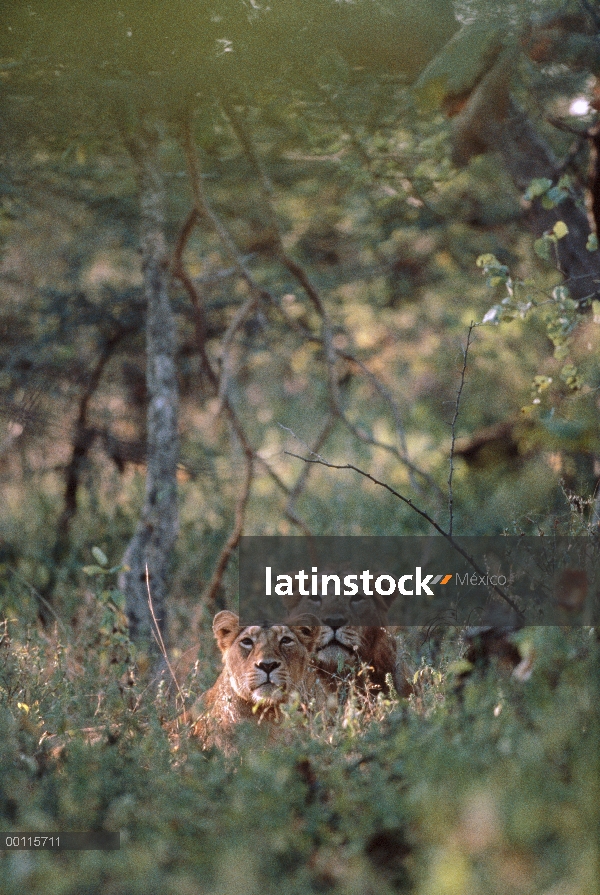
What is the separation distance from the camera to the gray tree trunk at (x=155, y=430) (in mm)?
6410

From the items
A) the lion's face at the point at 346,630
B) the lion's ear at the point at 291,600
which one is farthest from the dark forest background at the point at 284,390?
the lion's ear at the point at 291,600

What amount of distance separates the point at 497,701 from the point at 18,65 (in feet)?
14.8

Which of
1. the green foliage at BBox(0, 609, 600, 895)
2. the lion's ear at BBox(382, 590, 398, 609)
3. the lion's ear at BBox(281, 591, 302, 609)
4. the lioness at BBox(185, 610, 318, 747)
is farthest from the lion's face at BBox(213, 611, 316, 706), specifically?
the lion's ear at BBox(281, 591, 302, 609)

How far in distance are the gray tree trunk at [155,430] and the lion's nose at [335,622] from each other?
5.89ft

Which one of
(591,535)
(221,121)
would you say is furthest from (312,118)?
(591,535)

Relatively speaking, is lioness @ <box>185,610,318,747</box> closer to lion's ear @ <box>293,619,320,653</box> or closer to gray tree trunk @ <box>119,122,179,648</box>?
lion's ear @ <box>293,619,320,653</box>

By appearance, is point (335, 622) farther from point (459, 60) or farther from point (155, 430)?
point (459, 60)

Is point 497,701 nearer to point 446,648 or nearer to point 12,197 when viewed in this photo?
point 446,648

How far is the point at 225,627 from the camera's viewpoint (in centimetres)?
475

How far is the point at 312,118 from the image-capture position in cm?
677

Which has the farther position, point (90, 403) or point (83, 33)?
point (90, 403)

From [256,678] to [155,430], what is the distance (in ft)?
9.12

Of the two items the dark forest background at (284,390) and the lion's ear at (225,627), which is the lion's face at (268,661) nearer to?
the lion's ear at (225,627)

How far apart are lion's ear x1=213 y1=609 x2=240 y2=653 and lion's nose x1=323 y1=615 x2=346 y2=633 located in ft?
1.49
